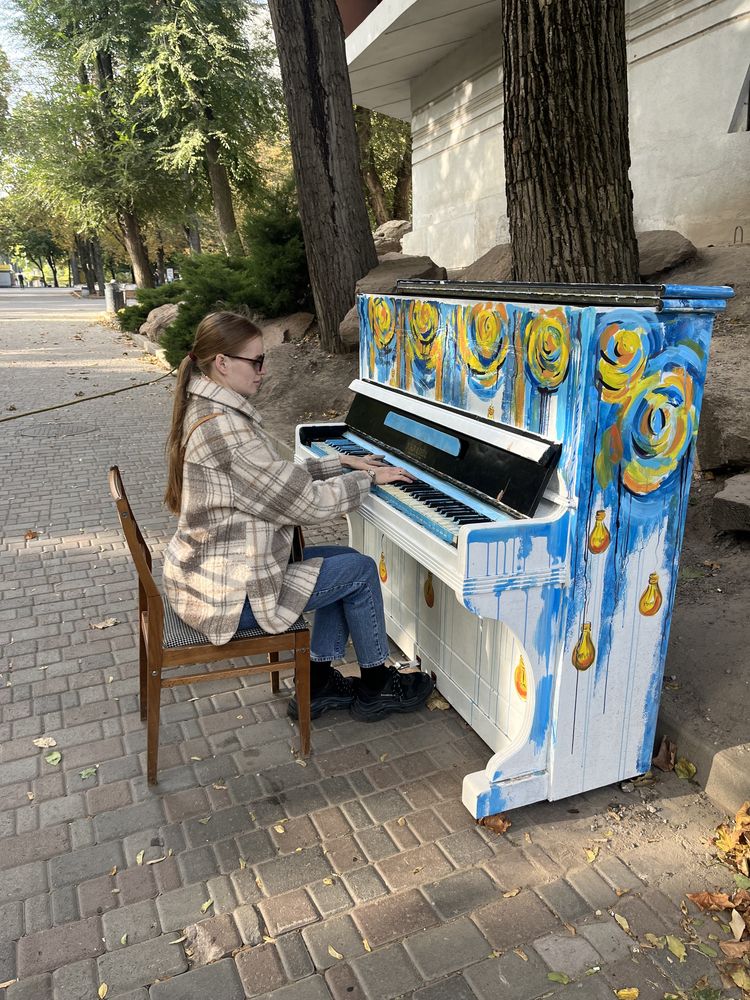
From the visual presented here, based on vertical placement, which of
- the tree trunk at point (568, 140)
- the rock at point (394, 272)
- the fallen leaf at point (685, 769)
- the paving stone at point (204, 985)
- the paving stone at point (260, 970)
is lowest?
the paving stone at point (260, 970)

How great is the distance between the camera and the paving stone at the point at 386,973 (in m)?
2.22

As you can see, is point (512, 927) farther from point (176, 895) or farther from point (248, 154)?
point (248, 154)

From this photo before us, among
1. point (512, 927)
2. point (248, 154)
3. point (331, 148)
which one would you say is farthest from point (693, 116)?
point (248, 154)

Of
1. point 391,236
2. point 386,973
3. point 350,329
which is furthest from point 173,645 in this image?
point 391,236

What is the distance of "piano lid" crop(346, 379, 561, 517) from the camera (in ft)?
8.46

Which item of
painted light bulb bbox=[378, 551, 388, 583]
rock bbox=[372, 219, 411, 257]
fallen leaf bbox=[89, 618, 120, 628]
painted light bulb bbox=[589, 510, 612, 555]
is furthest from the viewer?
rock bbox=[372, 219, 411, 257]

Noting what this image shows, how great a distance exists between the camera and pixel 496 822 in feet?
9.41

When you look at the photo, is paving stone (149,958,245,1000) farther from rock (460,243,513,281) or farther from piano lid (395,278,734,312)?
rock (460,243,513,281)

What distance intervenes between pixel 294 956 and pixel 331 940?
0.41 ft

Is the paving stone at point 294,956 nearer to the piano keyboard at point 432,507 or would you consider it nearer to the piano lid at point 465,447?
the piano keyboard at point 432,507

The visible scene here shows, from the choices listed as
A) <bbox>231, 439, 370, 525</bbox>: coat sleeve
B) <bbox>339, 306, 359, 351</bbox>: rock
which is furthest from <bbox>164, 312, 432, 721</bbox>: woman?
<bbox>339, 306, 359, 351</bbox>: rock

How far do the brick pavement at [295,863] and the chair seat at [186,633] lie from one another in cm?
64

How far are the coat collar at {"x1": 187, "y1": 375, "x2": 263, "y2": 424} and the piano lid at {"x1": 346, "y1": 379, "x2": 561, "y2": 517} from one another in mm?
808

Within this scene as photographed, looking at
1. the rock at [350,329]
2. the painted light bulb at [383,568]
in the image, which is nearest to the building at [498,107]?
the rock at [350,329]
